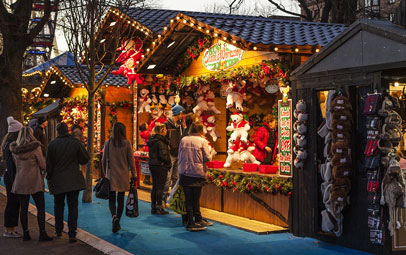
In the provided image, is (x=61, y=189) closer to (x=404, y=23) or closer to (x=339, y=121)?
(x=339, y=121)

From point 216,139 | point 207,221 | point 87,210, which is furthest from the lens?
point 216,139

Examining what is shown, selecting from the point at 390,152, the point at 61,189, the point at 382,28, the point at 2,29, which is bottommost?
the point at 61,189

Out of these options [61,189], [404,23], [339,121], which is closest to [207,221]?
[61,189]

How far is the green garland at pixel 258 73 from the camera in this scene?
10922 millimetres

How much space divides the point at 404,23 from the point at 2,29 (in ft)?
53.5

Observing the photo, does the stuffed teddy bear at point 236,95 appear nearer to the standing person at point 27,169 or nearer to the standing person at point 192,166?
the standing person at point 192,166

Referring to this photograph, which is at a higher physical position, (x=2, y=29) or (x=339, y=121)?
(x=2, y=29)

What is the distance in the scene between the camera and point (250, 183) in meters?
11.5

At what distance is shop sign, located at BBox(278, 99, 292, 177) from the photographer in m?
10.7

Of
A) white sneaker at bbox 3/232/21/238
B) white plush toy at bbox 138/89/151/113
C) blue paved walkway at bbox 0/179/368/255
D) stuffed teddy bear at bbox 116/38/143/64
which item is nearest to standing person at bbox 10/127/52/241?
white sneaker at bbox 3/232/21/238

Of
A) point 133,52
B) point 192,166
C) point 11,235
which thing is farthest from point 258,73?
point 133,52

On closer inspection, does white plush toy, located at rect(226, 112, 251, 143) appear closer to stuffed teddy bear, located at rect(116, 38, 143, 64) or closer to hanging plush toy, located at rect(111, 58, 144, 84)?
hanging plush toy, located at rect(111, 58, 144, 84)

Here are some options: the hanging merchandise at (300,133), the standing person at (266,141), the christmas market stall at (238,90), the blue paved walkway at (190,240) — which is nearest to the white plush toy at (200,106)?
the christmas market stall at (238,90)

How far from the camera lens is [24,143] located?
9641mm
